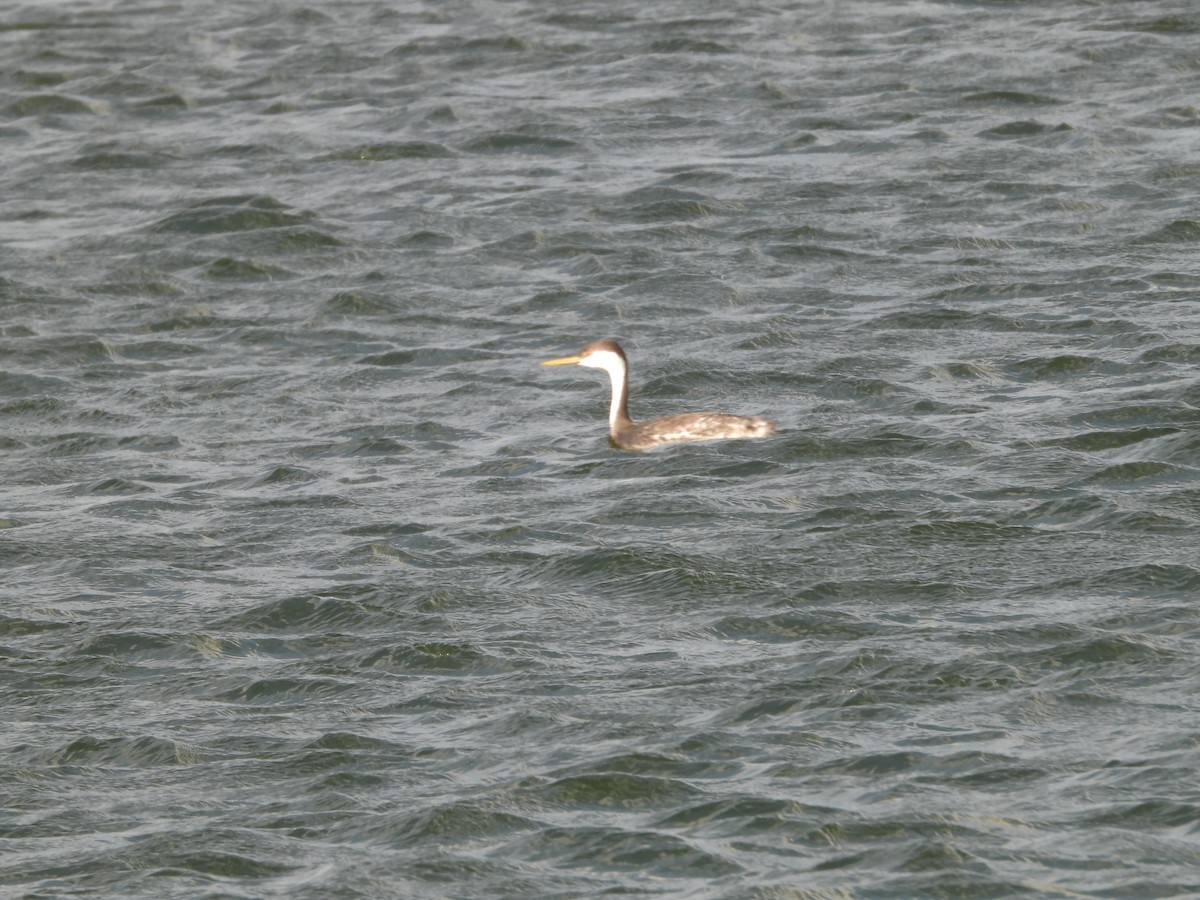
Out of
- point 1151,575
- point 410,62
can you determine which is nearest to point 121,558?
point 1151,575

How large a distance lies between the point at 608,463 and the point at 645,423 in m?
0.54

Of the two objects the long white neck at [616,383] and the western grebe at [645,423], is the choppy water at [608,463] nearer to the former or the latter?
the western grebe at [645,423]

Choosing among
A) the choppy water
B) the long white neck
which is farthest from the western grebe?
the choppy water

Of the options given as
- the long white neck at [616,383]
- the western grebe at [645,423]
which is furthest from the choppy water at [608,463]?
the long white neck at [616,383]

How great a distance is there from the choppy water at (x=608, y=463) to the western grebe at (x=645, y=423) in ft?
0.58

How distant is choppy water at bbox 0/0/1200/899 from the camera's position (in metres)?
10.5

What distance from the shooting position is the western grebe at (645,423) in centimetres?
1603

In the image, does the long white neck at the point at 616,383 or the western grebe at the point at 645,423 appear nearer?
the western grebe at the point at 645,423

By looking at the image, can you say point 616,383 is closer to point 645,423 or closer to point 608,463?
point 645,423

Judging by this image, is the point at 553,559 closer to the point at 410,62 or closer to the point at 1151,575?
the point at 1151,575

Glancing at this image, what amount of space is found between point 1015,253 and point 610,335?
11.6 ft

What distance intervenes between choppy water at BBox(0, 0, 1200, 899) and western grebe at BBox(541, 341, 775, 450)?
176 millimetres

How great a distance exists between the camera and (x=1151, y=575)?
1282 cm

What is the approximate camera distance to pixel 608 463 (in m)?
16.2
